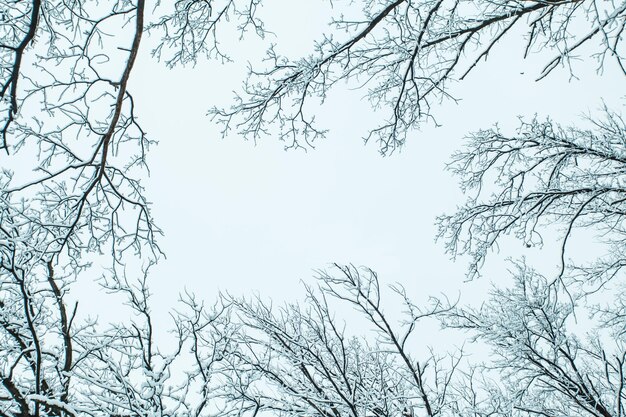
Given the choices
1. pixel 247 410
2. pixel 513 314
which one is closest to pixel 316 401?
pixel 247 410

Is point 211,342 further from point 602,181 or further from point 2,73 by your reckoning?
point 602,181

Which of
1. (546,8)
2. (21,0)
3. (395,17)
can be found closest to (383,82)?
(395,17)

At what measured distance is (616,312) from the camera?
741 centimetres

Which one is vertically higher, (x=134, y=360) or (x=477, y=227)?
(x=477, y=227)

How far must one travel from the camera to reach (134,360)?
200 inches

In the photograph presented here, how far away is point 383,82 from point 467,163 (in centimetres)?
263

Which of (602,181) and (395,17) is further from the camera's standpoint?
(602,181)

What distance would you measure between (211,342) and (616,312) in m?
6.50

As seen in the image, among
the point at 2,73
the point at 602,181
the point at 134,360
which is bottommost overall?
the point at 134,360

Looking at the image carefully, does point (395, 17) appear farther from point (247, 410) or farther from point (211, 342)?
point (247, 410)

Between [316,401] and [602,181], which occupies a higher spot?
[602,181]

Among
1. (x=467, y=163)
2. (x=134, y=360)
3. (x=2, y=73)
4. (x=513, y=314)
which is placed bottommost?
(x=134, y=360)

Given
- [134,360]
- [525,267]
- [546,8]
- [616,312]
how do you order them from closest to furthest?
[546,8] < [134,360] < [616,312] < [525,267]

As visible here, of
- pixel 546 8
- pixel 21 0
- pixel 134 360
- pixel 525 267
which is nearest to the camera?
pixel 21 0
